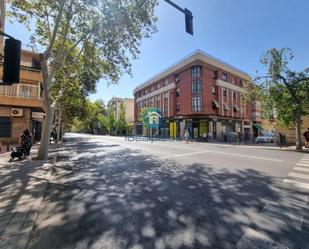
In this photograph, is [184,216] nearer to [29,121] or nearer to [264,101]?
[264,101]

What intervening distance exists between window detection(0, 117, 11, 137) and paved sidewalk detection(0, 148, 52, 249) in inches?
622

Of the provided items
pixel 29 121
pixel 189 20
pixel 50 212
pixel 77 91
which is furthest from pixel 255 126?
pixel 50 212

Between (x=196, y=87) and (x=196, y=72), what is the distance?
2.62 metres

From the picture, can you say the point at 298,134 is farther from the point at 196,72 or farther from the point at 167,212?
the point at 196,72

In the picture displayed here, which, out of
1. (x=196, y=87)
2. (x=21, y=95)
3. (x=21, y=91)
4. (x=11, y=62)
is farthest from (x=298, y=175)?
(x=196, y=87)

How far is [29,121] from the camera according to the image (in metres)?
22.6

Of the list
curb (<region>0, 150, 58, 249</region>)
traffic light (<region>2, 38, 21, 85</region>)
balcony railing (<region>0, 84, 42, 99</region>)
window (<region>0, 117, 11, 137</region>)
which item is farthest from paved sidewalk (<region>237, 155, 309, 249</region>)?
window (<region>0, 117, 11, 137</region>)

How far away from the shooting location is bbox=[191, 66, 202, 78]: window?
37237 millimetres

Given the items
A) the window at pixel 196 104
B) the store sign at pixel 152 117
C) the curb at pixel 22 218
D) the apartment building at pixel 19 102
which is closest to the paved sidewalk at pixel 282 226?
the curb at pixel 22 218

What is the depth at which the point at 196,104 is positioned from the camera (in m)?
37.5

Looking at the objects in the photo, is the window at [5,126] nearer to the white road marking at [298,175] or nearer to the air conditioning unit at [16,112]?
the air conditioning unit at [16,112]

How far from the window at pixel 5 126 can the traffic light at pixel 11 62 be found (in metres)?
21.8

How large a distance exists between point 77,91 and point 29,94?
4614 millimetres

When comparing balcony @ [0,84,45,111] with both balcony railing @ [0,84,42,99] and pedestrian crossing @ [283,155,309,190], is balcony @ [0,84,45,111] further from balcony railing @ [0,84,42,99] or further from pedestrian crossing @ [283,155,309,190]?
pedestrian crossing @ [283,155,309,190]
